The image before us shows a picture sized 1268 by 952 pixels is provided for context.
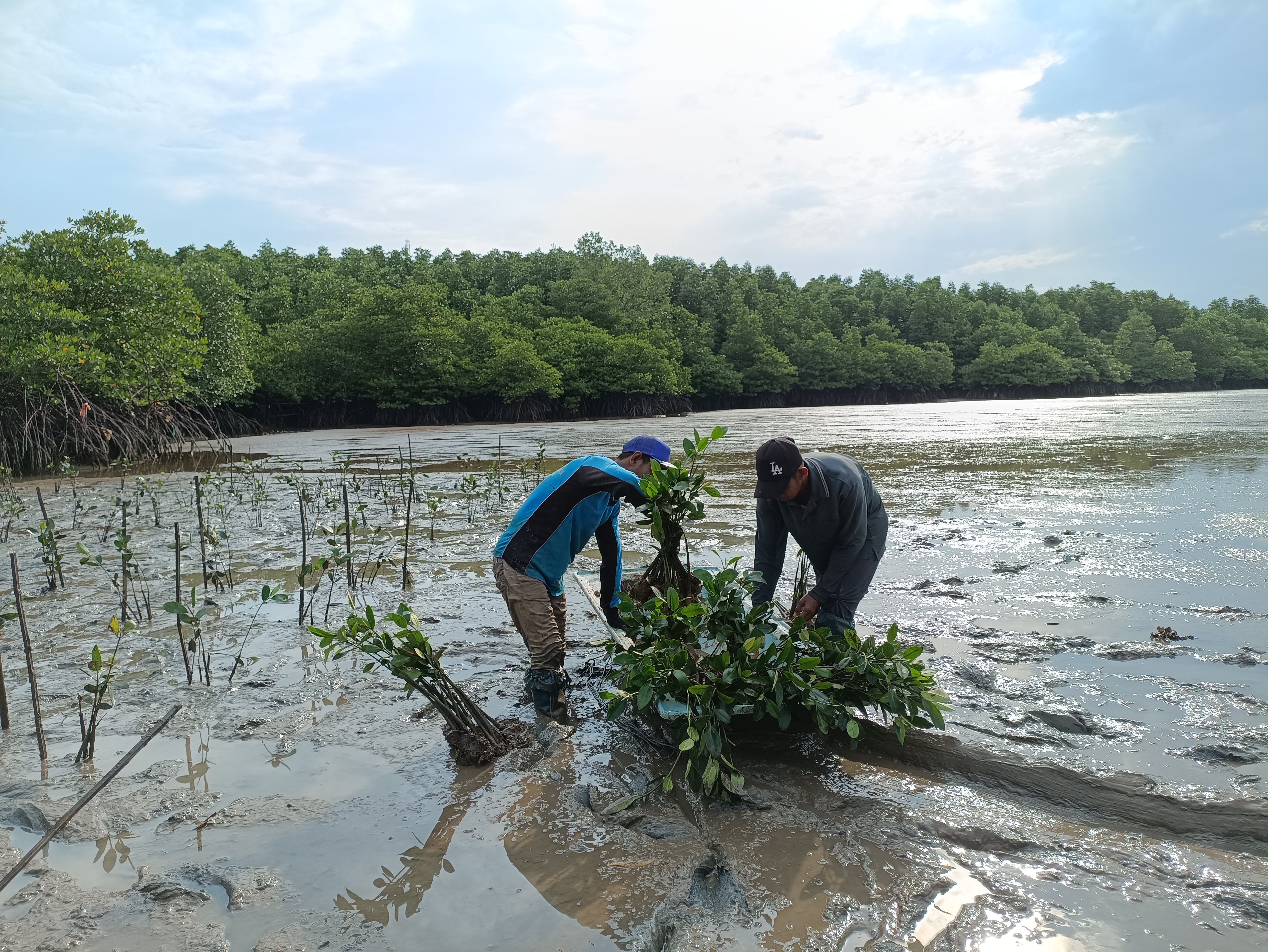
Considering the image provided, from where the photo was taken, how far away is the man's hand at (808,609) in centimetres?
377

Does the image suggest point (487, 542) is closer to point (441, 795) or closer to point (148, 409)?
point (441, 795)

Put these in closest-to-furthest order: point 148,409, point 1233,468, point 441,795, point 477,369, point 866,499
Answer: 1. point 441,795
2. point 866,499
3. point 1233,468
4. point 148,409
5. point 477,369

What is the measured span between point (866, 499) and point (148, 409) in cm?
1824

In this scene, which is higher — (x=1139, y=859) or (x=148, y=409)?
(x=148, y=409)

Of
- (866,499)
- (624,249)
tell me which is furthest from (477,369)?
(866,499)

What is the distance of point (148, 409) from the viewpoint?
1725 cm

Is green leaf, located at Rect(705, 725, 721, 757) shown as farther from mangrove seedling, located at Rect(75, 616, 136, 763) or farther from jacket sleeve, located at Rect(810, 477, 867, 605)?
mangrove seedling, located at Rect(75, 616, 136, 763)

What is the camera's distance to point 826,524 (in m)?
3.89

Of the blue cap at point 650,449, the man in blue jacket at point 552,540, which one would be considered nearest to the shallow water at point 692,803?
the man in blue jacket at point 552,540

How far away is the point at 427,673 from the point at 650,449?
1574mm

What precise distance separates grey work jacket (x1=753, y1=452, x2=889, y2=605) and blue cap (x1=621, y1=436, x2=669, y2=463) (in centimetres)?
56

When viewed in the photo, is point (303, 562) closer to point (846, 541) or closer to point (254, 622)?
point (254, 622)

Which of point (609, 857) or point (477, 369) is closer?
point (609, 857)

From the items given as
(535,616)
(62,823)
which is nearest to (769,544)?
(535,616)
